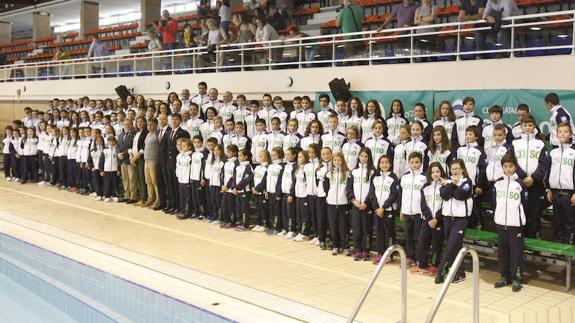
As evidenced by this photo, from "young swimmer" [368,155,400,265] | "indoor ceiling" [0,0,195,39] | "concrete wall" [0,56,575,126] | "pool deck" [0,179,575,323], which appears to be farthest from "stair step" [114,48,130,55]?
"young swimmer" [368,155,400,265]

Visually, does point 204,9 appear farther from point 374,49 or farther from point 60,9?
point 60,9

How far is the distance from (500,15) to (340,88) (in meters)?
3.28

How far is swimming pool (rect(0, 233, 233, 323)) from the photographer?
6703 mm

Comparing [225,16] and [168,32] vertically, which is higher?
[225,16]

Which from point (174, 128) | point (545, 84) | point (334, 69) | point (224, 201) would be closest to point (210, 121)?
point (174, 128)

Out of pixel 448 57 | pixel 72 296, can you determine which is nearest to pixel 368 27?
pixel 448 57

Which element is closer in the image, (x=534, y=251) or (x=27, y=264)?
(x=534, y=251)

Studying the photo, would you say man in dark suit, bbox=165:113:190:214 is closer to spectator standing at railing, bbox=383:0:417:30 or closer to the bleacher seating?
the bleacher seating

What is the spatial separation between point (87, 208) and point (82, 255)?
4591mm

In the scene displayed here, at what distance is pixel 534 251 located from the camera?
7.14 m

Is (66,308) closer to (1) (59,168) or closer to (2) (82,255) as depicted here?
(2) (82,255)

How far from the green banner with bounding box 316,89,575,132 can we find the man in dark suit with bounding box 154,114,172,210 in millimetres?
4030

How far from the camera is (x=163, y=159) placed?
1205cm

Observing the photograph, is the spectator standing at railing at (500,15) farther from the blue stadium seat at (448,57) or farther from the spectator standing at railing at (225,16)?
the spectator standing at railing at (225,16)
